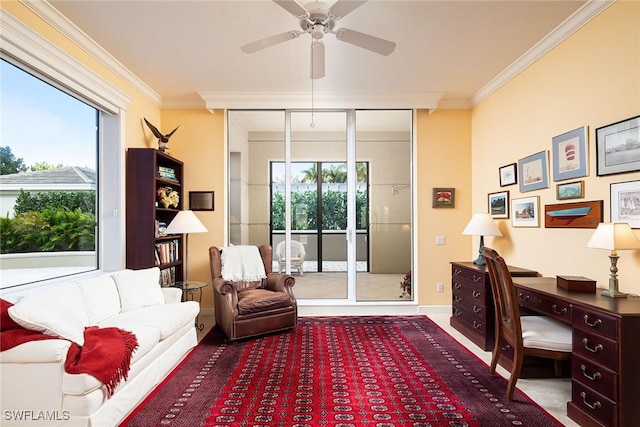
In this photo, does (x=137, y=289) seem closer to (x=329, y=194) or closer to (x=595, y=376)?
(x=329, y=194)

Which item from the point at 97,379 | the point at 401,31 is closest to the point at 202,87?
the point at 401,31

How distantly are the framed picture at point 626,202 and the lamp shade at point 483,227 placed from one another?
1351 mm

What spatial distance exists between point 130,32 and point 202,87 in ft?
4.33

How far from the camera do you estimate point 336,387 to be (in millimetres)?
2650

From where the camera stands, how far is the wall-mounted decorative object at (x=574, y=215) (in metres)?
2.71

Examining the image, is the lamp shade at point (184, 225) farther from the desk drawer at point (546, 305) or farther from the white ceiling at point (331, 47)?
the desk drawer at point (546, 305)

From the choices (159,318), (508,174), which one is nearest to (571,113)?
(508,174)

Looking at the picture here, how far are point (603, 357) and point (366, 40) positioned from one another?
2.46m

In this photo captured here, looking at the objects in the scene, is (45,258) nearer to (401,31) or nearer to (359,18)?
(359,18)

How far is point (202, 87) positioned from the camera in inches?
172

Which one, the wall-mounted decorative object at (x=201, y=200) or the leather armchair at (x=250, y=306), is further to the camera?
the wall-mounted decorative object at (x=201, y=200)

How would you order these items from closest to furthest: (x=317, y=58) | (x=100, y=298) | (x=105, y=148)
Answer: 1. (x=317, y=58)
2. (x=100, y=298)
3. (x=105, y=148)

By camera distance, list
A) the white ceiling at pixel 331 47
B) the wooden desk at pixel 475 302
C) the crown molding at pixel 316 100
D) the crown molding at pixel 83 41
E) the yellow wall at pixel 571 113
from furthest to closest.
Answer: the crown molding at pixel 316 100, the wooden desk at pixel 475 302, the white ceiling at pixel 331 47, the crown molding at pixel 83 41, the yellow wall at pixel 571 113

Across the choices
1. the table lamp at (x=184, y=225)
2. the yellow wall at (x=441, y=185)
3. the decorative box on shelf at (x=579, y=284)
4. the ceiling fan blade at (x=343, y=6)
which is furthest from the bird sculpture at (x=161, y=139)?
the decorative box on shelf at (x=579, y=284)
